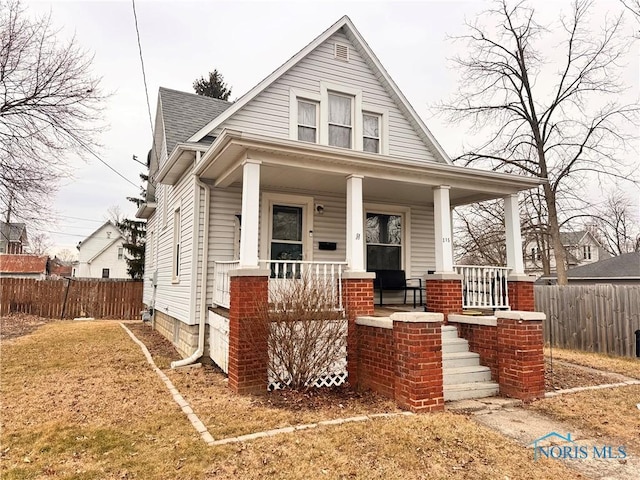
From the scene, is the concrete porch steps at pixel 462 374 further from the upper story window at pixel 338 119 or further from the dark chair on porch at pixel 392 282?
the upper story window at pixel 338 119

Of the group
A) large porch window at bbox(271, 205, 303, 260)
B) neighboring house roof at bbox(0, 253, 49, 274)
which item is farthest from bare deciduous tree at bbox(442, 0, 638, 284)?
neighboring house roof at bbox(0, 253, 49, 274)

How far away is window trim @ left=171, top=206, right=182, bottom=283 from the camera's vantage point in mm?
9578

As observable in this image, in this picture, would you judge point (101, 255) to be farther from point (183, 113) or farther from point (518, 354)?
point (518, 354)

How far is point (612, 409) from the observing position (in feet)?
17.4

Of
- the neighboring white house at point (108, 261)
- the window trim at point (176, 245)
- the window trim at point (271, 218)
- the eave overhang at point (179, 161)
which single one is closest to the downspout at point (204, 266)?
the eave overhang at point (179, 161)

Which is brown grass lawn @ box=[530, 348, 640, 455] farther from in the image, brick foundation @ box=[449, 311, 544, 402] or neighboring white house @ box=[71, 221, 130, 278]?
neighboring white house @ box=[71, 221, 130, 278]

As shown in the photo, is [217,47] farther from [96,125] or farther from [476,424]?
[476,424]

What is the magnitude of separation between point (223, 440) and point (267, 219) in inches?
198

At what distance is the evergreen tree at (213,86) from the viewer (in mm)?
26578

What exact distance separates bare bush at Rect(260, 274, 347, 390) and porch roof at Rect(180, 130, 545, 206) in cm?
196

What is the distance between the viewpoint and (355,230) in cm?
663

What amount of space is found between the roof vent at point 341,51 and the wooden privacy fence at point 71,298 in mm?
13590

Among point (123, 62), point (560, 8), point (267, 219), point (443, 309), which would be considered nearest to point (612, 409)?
point (443, 309)

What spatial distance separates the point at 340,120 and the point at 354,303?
193 inches
